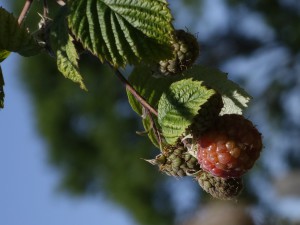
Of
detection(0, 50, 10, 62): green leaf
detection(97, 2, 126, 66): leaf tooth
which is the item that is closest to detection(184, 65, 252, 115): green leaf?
detection(97, 2, 126, 66): leaf tooth

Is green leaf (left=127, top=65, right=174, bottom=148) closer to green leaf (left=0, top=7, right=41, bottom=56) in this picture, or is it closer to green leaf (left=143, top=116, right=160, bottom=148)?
green leaf (left=143, top=116, right=160, bottom=148)

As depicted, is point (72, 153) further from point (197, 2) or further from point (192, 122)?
point (192, 122)

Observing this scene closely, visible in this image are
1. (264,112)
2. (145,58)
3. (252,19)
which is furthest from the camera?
(252,19)

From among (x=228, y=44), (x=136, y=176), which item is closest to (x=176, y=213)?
(x=136, y=176)

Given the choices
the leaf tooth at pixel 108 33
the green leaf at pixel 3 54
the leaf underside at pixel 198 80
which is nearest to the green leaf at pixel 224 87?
the leaf underside at pixel 198 80

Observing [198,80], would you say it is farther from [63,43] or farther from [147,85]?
[63,43]

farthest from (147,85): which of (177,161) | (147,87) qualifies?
(177,161)
